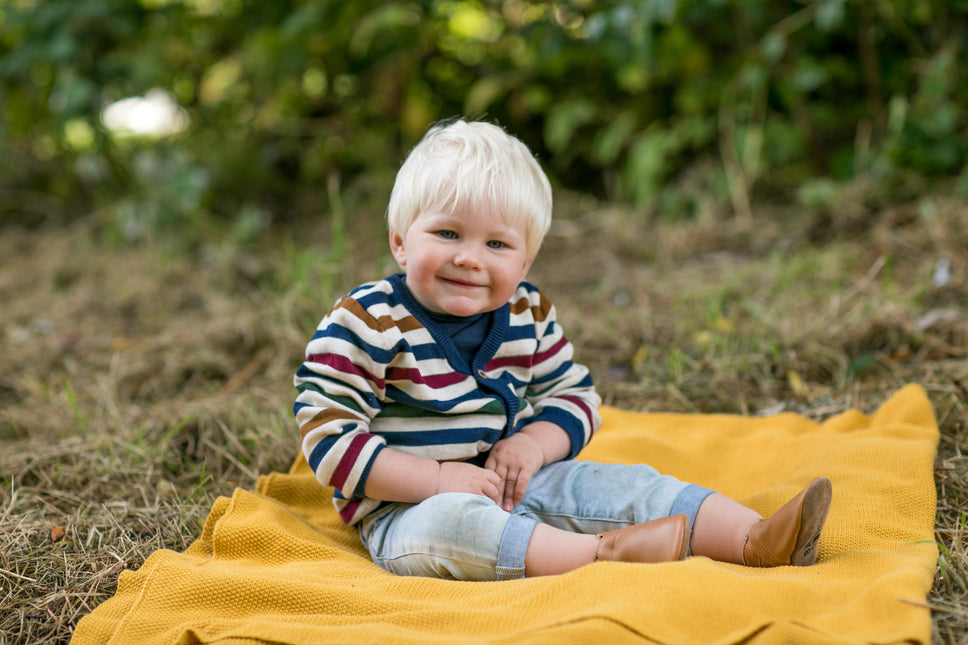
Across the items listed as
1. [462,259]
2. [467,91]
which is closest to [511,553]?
[462,259]

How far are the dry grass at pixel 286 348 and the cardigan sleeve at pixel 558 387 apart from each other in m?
0.63

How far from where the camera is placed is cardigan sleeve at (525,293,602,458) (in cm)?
178

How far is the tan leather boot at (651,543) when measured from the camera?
137cm

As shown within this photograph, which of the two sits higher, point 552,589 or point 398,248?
point 398,248

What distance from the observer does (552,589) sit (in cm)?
127

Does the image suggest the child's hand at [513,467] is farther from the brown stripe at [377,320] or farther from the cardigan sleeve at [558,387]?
the brown stripe at [377,320]

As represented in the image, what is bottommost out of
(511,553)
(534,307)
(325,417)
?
(511,553)

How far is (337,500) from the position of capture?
1663mm

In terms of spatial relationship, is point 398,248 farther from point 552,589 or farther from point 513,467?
point 552,589

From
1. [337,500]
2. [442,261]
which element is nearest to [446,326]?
[442,261]

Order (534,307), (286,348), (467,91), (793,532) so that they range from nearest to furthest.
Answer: (793,532) → (534,307) → (286,348) → (467,91)

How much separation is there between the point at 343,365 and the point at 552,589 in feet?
1.85

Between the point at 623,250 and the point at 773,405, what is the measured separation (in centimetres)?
159

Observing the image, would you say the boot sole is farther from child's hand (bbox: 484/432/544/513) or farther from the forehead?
the forehead
